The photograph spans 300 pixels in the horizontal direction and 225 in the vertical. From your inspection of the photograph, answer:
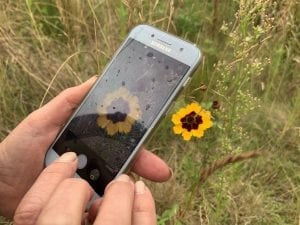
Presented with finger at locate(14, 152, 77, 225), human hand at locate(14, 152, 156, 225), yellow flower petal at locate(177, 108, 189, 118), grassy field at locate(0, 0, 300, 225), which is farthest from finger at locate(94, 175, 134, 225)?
grassy field at locate(0, 0, 300, 225)

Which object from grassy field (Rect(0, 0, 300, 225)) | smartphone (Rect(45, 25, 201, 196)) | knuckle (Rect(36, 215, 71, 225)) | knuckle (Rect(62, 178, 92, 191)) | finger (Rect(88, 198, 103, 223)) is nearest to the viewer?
knuckle (Rect(36, 215, 71, 225))

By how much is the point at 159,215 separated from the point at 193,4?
91cm

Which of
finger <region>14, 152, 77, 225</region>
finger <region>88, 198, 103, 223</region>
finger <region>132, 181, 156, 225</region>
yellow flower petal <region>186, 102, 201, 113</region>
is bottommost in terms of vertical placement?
finger <region>88, 198, 103, 223</region>

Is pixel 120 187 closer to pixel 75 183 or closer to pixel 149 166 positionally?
pixel 75 183

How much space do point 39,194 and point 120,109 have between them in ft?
1.41

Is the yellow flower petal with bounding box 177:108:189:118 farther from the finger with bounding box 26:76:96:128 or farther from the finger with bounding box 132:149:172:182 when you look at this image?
the finger with bounding box 26:76:96:128

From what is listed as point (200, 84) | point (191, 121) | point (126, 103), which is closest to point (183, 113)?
point (191, 121)

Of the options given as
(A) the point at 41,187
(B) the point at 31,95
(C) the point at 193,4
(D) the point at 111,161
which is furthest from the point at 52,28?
(A) the point at 41,187

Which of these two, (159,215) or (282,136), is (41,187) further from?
(282,136)

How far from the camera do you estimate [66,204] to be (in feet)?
2.99

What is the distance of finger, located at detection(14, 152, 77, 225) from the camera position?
99 centimetres

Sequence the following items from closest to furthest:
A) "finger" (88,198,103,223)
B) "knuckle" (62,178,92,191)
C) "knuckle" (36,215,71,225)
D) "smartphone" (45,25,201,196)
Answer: "knuckle" (36,215,71,225)
"knuckle" (62,178,92,191)
"finger" (88,198,103,223)
"smartphone" (45,25,201,196)

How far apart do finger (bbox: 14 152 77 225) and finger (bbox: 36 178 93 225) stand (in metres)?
0.04

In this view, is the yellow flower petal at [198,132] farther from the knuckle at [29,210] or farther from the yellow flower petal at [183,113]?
the knuckle at [29,210]
